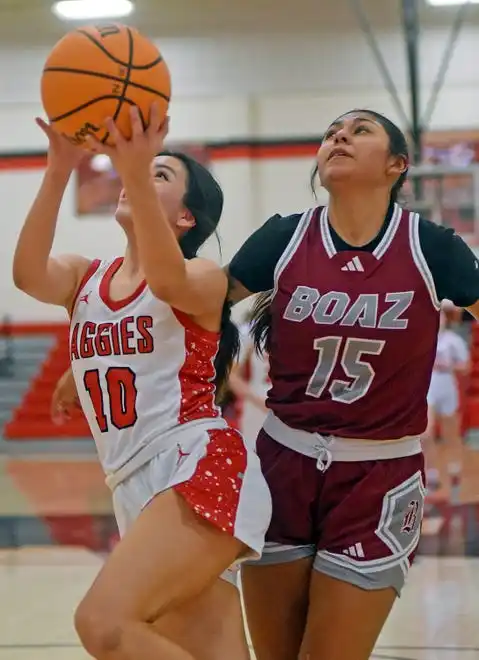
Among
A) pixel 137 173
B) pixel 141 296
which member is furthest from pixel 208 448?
pixel 137 173

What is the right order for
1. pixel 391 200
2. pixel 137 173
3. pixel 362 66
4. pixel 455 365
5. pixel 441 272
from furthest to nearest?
pixel 362 66 → pixel 455 365 → pixel 391 200 → pixel 441 272 → pixel 137 173

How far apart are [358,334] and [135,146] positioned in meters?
0.75

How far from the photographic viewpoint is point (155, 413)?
2.19 meters

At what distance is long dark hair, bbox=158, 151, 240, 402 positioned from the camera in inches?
93.9

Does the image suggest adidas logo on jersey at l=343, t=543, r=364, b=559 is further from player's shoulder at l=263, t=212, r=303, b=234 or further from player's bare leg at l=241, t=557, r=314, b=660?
player's shoulder at l=263, t=212, r=303, b=234

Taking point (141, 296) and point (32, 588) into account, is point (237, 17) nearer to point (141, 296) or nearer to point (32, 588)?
point (32, 588)

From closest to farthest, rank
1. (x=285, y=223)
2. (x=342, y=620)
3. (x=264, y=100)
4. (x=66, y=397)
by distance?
(x=342, y=620), (x=285, y=223), (x=66, y=397), (x=264, y=100)

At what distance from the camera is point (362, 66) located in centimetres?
1223

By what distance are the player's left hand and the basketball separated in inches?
1.2

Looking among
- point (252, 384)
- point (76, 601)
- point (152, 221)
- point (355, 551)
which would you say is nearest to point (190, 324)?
point (152, 221)

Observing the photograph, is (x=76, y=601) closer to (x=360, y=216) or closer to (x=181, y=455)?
(x=181, y=455)

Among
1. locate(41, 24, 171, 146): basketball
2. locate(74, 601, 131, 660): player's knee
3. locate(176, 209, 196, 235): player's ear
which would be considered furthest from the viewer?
locate(176, 209, 196, 235): player's ear

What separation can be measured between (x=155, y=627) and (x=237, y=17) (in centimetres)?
1147

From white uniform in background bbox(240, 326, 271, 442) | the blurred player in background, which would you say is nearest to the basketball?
the blurred player in background
